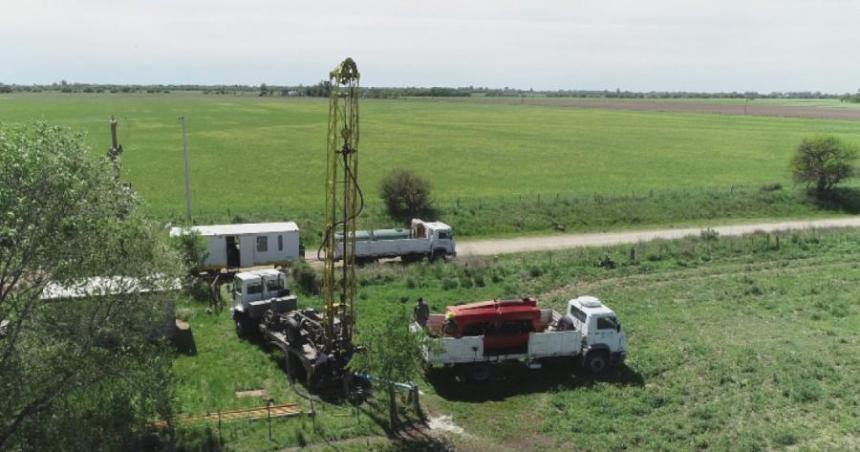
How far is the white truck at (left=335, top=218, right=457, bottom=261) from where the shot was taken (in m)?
40.3

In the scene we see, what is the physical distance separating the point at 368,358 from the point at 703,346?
1374cm

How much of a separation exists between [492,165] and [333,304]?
203ft

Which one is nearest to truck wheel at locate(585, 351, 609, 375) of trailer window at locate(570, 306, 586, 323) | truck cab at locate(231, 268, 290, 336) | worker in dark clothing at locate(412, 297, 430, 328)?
trailer window at locate(570, 306, 586, 323)

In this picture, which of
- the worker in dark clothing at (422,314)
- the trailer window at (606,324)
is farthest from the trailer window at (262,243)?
the trailer window at (606,324)

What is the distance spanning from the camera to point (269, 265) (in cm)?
3941

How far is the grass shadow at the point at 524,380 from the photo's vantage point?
944 inches

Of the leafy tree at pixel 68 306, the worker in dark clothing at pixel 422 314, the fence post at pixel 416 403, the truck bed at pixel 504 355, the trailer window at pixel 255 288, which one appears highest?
the leafy tree at pixel 68 306

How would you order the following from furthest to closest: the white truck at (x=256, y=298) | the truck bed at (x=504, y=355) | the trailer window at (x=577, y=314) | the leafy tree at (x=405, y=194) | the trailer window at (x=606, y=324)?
the leafy tree at (x=405, y=194), the white truck at (x=256, y=298), the trailer window at (x=577, y=314), the trailer window at (x=606, y=324), the truck bed at (x=504, y=355)

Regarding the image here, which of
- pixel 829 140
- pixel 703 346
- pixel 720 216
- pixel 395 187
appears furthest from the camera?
pixel 829 140

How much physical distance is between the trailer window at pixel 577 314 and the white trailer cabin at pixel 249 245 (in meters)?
17.9

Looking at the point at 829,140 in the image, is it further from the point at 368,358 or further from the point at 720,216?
the point at 368,358

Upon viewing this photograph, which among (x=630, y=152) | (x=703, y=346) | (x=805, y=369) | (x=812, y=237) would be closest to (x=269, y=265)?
(x=703, y=346)

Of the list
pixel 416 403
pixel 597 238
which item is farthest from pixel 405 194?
pixel 416 403

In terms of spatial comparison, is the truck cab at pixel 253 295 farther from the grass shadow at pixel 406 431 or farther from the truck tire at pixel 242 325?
the grass shadow at pixel 406 431
